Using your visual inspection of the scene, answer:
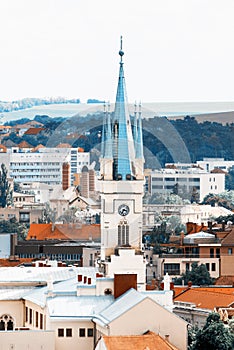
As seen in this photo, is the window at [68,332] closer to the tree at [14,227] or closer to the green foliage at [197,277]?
the green foliage at [197,277]

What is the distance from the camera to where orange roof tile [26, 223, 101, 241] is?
284 ft

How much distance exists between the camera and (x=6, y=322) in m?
52.8

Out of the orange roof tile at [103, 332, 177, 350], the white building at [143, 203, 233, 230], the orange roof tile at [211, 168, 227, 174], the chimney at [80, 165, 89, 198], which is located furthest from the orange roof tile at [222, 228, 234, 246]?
the orange roof tile at [211, 168, 227, 174]

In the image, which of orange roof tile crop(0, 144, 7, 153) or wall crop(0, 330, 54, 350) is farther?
orange roof tile crop(0, 144, 7, 153)

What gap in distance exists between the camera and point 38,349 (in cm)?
4684

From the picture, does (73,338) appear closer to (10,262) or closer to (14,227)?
(10,262)

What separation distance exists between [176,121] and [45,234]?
5342 centimetres

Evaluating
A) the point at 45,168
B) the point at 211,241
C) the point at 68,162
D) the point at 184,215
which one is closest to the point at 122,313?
the point at 211,241

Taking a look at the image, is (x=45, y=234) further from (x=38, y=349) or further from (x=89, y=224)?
(x=38, y=349)

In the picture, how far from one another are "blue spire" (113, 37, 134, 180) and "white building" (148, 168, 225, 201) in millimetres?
34116

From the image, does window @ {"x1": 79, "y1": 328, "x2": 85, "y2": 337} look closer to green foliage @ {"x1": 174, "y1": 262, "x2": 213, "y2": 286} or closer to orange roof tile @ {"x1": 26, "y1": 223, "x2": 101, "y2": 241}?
green foliage @ {"x1": 174, "y1": 262, "x2": 213, "y2": 286}

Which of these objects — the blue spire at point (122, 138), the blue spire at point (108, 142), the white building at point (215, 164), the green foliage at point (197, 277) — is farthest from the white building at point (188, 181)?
the blue spire at point (108, 142)

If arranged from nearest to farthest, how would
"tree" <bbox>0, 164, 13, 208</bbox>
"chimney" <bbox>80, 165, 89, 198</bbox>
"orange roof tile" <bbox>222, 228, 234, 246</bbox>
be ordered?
"orange roof tile" <bbox>222, 228, 234, 246</bbox> → "chimney" <bbox>80, 165, 89, 198</bbox> → "tree" <bbox>0, 164, 13, 208</bbox>

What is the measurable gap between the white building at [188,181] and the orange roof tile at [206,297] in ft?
112
